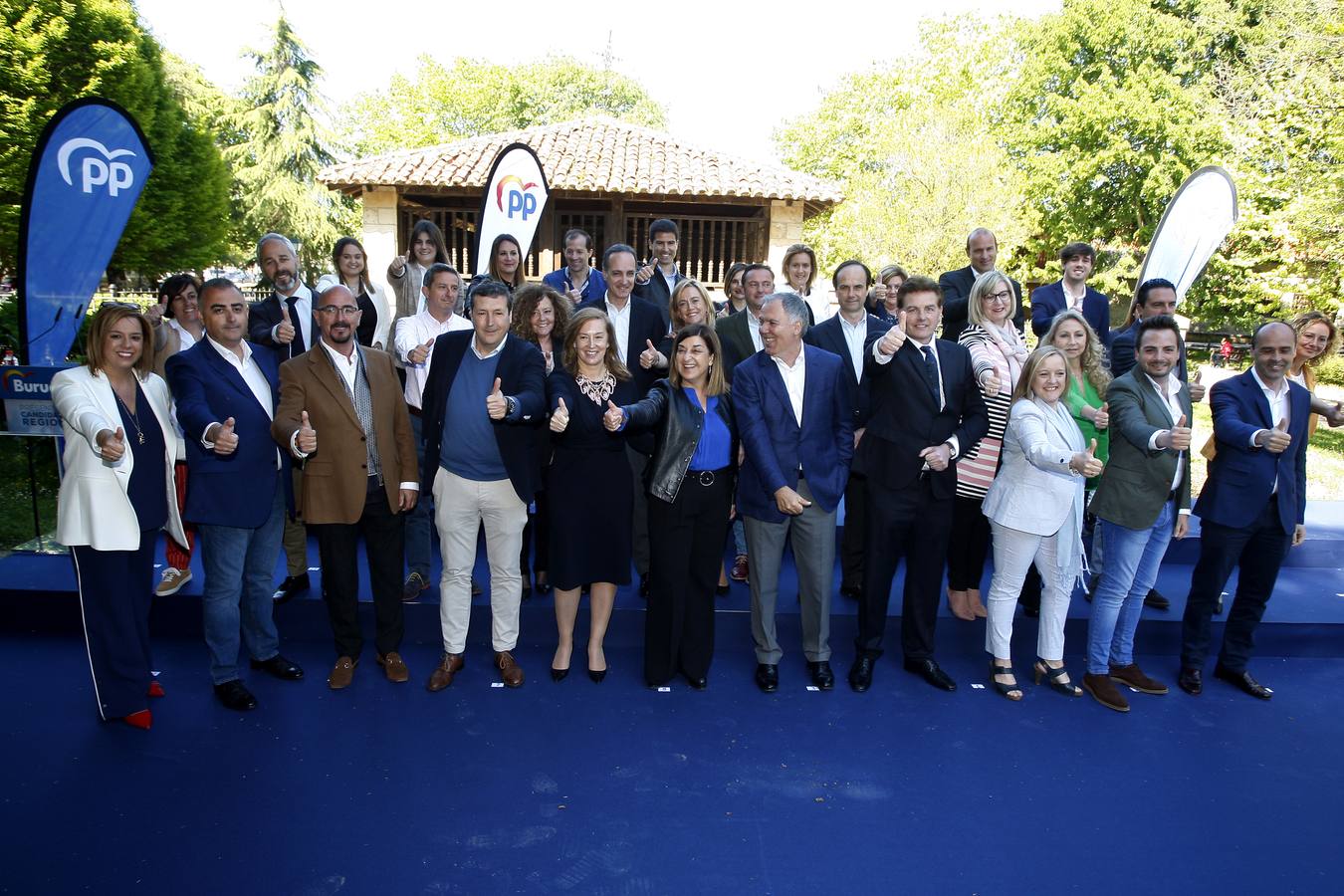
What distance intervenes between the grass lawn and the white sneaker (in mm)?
6721

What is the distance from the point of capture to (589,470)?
3.68 meters

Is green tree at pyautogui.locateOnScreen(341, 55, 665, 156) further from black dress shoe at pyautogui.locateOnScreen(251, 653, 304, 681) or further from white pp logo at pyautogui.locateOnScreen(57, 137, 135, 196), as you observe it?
black dress shoe at pyautogui.locateOnScreen(251, 653, 304, 681)

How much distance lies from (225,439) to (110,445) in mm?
378

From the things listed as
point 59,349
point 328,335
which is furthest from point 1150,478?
point 59,349

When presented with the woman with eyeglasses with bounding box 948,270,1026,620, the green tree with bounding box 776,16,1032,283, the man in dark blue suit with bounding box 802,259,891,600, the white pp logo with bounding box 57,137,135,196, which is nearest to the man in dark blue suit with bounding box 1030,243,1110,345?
the woman with eyeglasses with bounding box 948,270,1026,620

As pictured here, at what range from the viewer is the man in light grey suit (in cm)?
372

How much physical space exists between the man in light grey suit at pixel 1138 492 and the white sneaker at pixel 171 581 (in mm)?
4678

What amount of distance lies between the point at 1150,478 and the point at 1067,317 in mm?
845

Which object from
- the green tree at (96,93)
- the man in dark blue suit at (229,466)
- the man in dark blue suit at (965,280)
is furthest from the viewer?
the green tree at (96,93)

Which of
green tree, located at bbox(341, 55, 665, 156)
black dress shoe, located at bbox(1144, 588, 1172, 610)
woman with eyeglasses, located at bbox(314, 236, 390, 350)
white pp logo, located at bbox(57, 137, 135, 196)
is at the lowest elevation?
black dress shoe, located at bbox(1144, 588, 1172, 610)

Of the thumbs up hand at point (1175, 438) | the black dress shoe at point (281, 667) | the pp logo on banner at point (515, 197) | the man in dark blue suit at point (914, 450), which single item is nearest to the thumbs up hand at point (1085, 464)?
the thumbs up hand at point (1175, 438)

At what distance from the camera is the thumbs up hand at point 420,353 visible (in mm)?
4039

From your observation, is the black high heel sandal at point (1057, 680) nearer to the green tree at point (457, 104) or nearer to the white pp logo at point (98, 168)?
the white pp logo at point (98, 168)

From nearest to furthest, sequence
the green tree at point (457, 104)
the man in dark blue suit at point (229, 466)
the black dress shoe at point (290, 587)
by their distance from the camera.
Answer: the man in dark blue suit at point (229, 466) → the black dress shoe at point (290, 587) → the green tree at point (457, 104)
